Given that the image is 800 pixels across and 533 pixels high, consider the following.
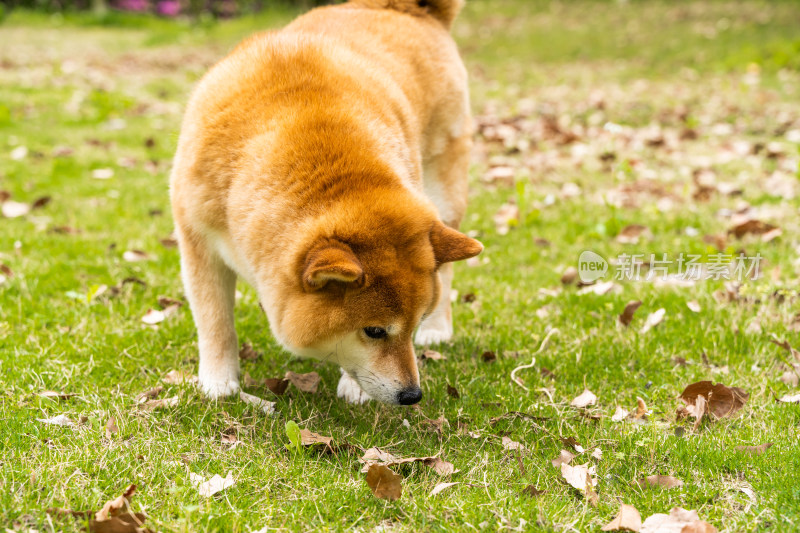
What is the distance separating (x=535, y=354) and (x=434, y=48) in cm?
185

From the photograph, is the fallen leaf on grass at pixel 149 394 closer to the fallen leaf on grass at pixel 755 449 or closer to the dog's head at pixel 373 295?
the dog's head at pixel 373 295

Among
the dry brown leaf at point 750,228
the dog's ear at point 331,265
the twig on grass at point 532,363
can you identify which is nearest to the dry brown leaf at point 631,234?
the dry brown leaf at point 750,228

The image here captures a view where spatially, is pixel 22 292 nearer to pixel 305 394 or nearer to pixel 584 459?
pixel 305 394

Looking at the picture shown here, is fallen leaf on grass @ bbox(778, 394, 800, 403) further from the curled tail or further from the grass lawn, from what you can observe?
the curled tail

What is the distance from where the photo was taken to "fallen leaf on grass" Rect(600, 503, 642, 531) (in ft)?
7.90

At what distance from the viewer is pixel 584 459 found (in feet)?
9.37

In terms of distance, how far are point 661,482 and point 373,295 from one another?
50.1 inches

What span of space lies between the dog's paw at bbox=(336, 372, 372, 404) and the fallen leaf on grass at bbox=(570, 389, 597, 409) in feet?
3.05

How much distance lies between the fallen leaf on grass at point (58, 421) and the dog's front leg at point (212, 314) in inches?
23.3

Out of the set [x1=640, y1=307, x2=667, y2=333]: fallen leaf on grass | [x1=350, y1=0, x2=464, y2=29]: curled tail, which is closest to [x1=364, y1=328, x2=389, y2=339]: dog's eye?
[x1=640, y1=307, x2=667, y2=333]: fallen leaf on grass

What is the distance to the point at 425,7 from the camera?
4.46m

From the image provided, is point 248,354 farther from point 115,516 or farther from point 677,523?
point 677,523

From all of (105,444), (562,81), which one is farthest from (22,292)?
(562,81)

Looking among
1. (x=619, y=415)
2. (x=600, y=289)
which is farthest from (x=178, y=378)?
(x=600, y=289)
